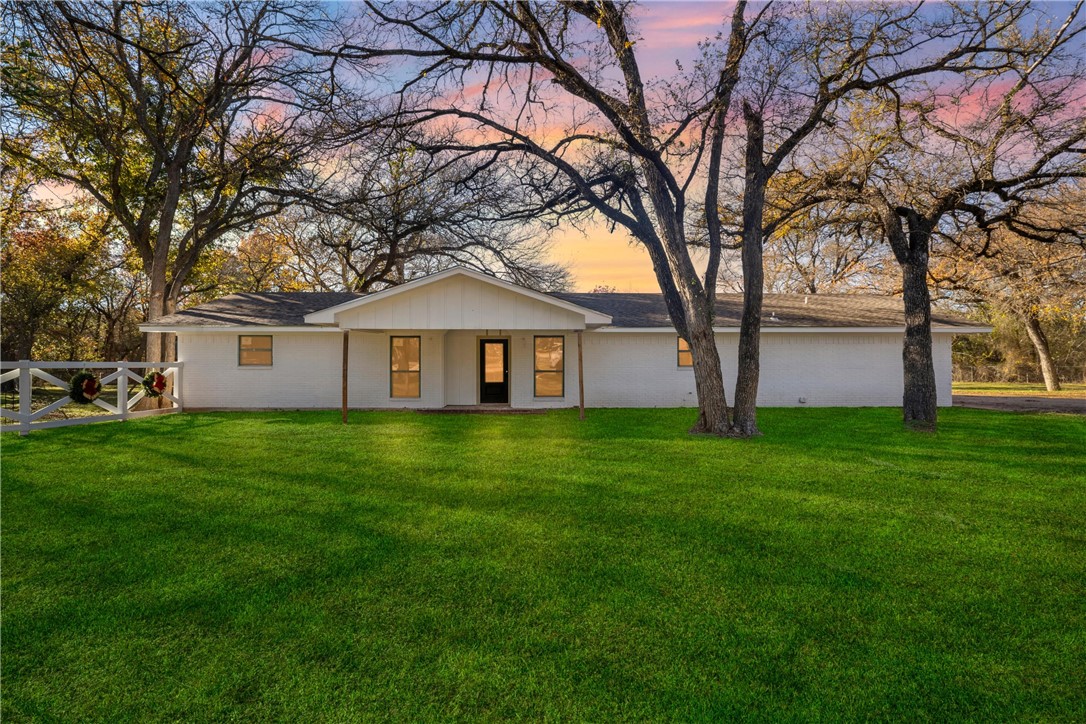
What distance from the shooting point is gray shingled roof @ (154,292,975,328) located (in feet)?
51.5

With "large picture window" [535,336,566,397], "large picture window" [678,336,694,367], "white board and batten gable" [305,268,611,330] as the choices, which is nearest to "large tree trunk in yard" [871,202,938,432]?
"large picture window" [678,336,694,367]

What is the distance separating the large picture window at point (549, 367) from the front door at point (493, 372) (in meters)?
0.97

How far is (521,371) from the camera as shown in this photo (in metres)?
15.9

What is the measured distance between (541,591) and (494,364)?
505 inches

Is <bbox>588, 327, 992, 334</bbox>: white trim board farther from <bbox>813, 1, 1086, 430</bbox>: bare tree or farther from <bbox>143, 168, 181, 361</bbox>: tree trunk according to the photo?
<bbox>143, 168, 181, 361</bbox>: tree trunk

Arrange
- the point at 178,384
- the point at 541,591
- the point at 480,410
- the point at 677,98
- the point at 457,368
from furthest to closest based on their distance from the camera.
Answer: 1. the point at 457,368
2. the point at 178,384
3. the point at 480,410
4. the point at 677,98
5. the point at 541,591

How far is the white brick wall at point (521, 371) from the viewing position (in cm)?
1570

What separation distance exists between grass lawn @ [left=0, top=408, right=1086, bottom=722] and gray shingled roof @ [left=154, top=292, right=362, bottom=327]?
8.14 m

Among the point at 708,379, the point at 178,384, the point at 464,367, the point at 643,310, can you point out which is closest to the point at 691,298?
the point at 708,379

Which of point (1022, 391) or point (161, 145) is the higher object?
point (161, 145)

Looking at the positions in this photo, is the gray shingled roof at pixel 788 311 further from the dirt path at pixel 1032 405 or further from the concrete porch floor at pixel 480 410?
the concrete porch floor at pixel 480 410

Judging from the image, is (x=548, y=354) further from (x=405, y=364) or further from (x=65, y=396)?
(x=65, y=396)

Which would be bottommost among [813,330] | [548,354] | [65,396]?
[65,396]

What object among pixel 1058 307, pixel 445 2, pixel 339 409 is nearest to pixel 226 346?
pixel 339 409
